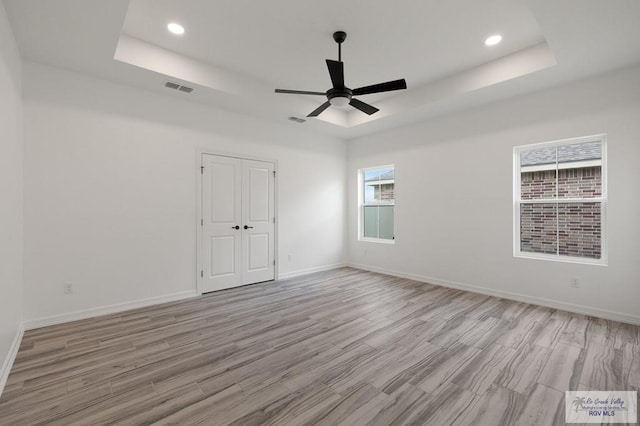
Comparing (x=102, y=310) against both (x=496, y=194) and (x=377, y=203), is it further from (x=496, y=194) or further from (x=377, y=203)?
(x=496, y=194)

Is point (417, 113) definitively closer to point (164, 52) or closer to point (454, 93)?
point (454, 93)

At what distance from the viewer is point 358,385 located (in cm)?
216

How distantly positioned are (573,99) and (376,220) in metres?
3.58

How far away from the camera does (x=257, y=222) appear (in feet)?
16.8

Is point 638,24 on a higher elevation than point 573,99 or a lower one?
higher

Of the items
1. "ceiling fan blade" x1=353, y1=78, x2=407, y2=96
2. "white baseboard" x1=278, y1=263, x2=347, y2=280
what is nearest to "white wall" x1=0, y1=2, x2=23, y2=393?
"ceiling fan blade" x1=353, y1=78, x2=407, y2=96

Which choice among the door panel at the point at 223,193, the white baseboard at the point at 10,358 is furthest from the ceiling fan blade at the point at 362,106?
the white baseboard at the point at 10,358

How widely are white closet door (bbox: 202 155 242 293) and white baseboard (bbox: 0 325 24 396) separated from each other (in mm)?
1980

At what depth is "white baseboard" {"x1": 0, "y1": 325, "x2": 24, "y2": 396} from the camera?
7.07ft

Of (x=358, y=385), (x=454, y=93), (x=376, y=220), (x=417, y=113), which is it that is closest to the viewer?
(x=358, y=385)

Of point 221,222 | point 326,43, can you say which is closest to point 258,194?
point 221,222

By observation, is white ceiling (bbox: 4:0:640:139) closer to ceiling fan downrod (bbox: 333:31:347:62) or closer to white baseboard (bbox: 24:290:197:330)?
ceiling fan downrod (bbox: 333:31:347:62)

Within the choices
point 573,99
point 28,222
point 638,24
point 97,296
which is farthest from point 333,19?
point 97,296

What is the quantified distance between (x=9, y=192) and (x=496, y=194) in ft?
18.6
